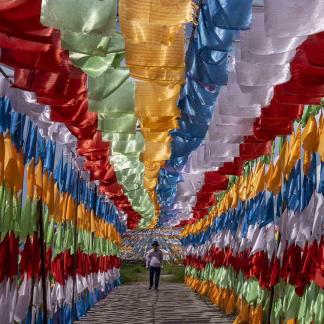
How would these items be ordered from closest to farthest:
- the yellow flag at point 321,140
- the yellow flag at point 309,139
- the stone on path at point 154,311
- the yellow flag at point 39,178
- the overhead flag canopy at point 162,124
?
1. the overhead flag canopy at point 162,124
2. the yellow flag at point 321,140
3. the yellow flag at point 309,139
4. the yellow flag at point 39,178
5. the stone on path at point 154,311

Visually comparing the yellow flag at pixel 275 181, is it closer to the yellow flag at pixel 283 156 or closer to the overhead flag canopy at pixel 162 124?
the overhead flag canopy at pixel 162 124

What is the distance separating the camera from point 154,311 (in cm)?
1619

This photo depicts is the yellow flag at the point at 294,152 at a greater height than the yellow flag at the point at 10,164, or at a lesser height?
greater

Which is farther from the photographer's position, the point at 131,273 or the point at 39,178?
the point at 131,273

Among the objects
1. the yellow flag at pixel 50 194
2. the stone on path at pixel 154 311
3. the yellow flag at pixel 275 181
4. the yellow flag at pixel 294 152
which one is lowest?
the stone on path at pixel 154 311

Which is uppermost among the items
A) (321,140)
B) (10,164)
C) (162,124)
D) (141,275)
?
(162,124)

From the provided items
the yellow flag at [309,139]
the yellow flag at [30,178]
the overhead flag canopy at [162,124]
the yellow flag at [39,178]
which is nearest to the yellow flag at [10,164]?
the overhead flag canopy at [162,124]

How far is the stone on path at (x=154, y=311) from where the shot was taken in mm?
13961

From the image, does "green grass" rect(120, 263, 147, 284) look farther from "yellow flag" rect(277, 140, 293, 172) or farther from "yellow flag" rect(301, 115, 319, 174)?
"yellow flag" rect(301, 115, 319, 174)

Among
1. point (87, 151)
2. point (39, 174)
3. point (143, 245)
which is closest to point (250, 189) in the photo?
point (87, 151)

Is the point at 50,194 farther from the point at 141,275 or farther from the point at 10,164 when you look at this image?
the point at 141,275

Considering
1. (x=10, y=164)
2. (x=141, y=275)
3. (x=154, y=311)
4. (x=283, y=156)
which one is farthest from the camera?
(x=141, y=275)

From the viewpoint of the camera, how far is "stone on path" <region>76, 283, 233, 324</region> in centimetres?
1396

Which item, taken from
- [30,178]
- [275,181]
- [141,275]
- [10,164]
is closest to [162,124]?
[10,164]
